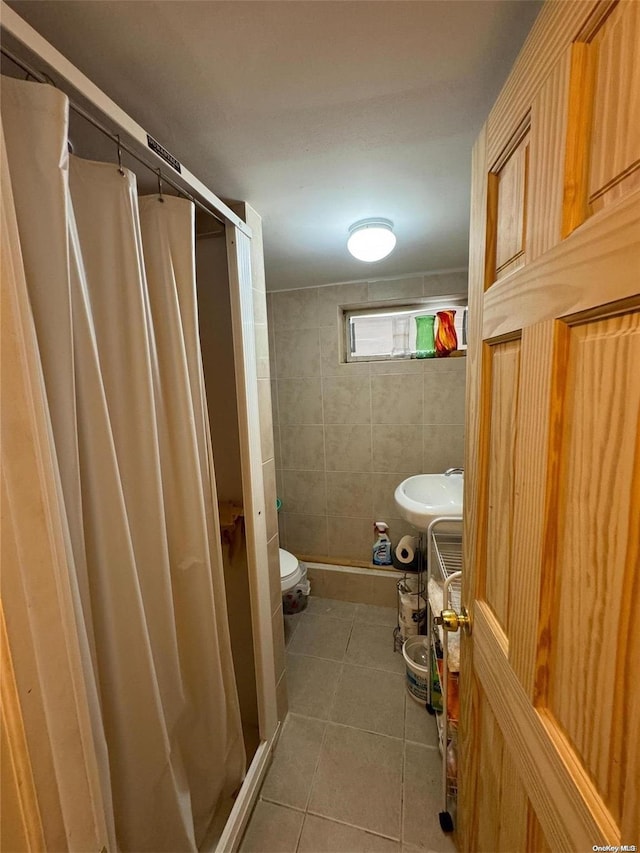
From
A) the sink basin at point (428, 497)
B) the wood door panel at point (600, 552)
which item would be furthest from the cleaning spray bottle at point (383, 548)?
the wood door panel at point (600, 552)

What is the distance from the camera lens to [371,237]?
4.48 feet

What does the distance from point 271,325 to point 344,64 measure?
5.57ft

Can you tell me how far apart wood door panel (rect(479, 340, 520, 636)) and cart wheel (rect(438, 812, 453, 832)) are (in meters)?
0.96

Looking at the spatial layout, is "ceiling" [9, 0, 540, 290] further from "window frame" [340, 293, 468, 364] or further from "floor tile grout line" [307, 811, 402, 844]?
"floor tile grout line" [307, 811, 402, 844]

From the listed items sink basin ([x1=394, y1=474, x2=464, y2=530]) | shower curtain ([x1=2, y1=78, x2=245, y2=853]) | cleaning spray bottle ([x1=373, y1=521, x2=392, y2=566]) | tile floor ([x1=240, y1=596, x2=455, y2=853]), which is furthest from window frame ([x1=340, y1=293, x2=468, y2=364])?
tile floor ([x1=240, y1=596, x2=455, y2=853])

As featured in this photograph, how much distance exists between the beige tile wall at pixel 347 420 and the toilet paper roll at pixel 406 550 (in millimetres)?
166

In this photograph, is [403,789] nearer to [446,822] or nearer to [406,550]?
[446,822]

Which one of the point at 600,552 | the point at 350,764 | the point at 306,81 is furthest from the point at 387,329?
the point at 350,764

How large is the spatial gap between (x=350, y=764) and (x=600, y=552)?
1.52m

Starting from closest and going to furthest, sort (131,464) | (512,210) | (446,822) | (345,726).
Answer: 1. (512,210)
2. (131,464)
3. (446,822)
4. (345,726)

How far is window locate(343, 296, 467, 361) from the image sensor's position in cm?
214

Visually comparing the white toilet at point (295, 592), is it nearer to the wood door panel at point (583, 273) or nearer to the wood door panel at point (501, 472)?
the wood door panel at point (501, 472)

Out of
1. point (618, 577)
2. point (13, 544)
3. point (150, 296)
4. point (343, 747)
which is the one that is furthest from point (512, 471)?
point (343, 747)

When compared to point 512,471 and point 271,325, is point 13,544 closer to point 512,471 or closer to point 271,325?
point 512,471
